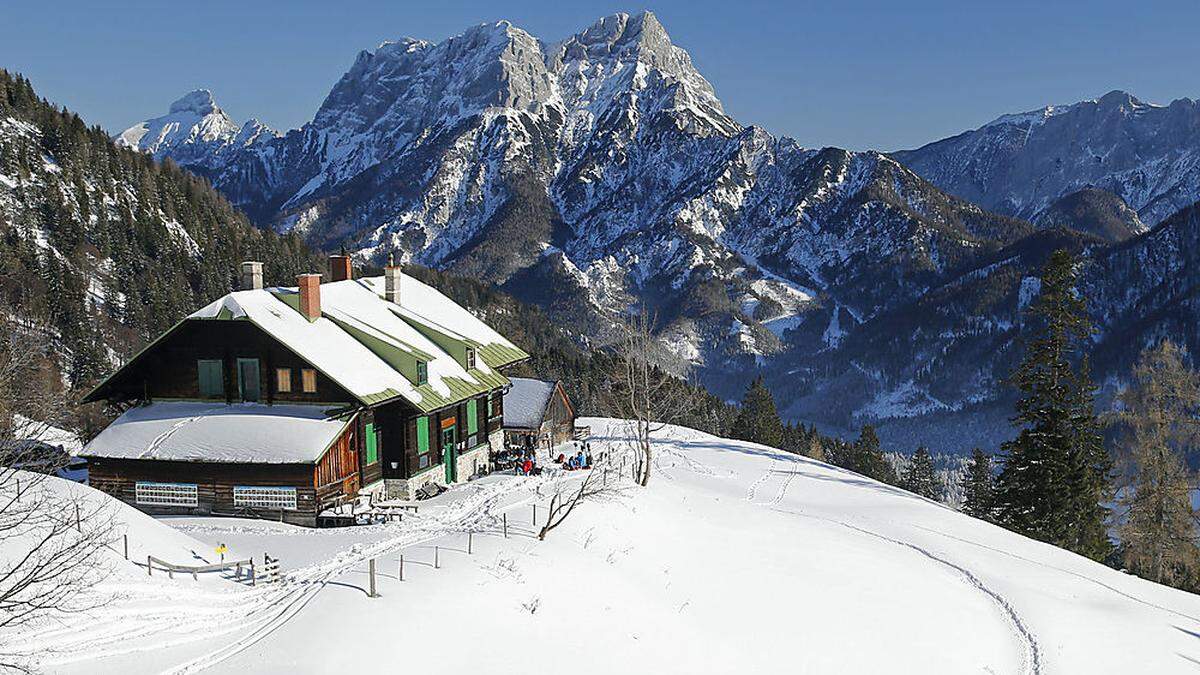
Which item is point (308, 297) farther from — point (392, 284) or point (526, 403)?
point (526, 403)

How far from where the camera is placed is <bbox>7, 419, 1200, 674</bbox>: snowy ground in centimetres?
1892

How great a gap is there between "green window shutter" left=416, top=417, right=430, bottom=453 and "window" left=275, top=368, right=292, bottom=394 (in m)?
5.81

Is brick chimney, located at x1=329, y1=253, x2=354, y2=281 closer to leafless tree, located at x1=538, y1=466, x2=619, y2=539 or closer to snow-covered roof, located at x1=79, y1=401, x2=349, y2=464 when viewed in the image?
snow-covered roof, located at x1=79, y1=401, x2=349, y2=464

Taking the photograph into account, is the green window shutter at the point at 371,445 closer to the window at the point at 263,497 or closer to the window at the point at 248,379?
the window at the point at 263,497

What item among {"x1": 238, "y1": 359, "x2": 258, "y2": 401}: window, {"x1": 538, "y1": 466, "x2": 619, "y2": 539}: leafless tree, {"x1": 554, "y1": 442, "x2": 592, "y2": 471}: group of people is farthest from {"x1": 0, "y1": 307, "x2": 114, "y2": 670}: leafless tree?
{"x1": 554, "y1": 442, "x2": 592, "y2": 471}: group of people

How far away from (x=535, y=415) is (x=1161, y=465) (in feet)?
107

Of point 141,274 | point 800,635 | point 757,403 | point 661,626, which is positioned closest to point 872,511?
point 800,635

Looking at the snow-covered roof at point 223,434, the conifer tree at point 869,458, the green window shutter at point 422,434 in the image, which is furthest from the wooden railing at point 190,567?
the conifer tree at point 869,458

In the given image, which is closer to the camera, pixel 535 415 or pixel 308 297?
pixel 308 297

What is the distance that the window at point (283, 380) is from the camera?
35.6m

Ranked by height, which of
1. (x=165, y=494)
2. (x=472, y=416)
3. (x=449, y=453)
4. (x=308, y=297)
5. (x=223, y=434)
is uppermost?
(x=308, y=297)

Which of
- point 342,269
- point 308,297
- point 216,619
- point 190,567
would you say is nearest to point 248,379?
point 308,297

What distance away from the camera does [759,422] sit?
95.4m

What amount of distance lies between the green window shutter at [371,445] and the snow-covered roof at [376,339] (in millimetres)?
1847
